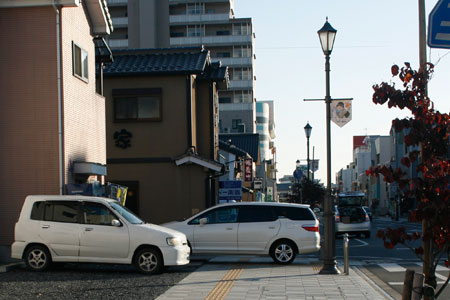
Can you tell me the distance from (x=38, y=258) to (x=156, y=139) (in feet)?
41.5

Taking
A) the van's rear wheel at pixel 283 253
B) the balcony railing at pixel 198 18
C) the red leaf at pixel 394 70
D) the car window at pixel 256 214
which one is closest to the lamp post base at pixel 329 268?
the van's rear wheel at pixel 283 253

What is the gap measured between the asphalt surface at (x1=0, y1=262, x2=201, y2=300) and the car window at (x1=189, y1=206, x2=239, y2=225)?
93.1 inches

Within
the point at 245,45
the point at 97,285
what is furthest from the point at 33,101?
the point at 245,45

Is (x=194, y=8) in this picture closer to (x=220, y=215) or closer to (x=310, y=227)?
(x=220, y=215)

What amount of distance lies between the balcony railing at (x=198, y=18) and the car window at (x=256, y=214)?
65690mm

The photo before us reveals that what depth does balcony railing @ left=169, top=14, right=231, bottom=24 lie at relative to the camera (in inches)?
3214

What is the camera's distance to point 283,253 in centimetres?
1791

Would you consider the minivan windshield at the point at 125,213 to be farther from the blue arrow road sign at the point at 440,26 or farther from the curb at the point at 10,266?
the blue arrow road sign at the point at 440,26

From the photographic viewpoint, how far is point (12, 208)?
55.2 ft

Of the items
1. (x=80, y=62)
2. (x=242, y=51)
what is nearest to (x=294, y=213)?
(x=80, y=62)

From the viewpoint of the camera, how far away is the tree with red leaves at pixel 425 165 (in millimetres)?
5883

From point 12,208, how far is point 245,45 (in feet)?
231

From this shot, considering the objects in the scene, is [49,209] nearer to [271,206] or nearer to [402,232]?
[271,206]

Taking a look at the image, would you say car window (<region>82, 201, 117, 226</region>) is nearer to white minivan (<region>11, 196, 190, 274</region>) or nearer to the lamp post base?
white minivan (<region>11, 196, 190, 274</region>)
